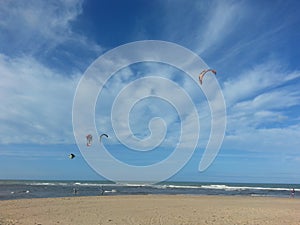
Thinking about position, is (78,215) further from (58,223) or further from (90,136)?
(90,136)

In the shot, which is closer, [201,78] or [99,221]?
[99,221]

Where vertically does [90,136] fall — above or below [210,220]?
above

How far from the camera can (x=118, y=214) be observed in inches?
734

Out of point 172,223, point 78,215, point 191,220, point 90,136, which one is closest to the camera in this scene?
point 172,223

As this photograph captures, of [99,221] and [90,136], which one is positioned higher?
[90,136]

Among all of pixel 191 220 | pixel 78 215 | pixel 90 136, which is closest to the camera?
pixel 191 220

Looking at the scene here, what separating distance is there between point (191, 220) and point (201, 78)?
25.1ft

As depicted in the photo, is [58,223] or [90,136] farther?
[90,136]

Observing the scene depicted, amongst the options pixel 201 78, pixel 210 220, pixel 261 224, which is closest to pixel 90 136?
pixel 201 78

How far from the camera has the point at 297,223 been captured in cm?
1594

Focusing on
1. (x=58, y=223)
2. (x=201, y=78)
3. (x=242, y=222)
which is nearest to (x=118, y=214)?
(x=58, y=223)

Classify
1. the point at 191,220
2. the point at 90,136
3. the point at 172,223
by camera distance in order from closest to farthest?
1. the point at 172,223
2. the point at 191,220
3. the point at 90,136

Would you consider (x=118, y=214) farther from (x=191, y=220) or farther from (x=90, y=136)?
(x=90, y=136)

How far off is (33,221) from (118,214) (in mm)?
4684
